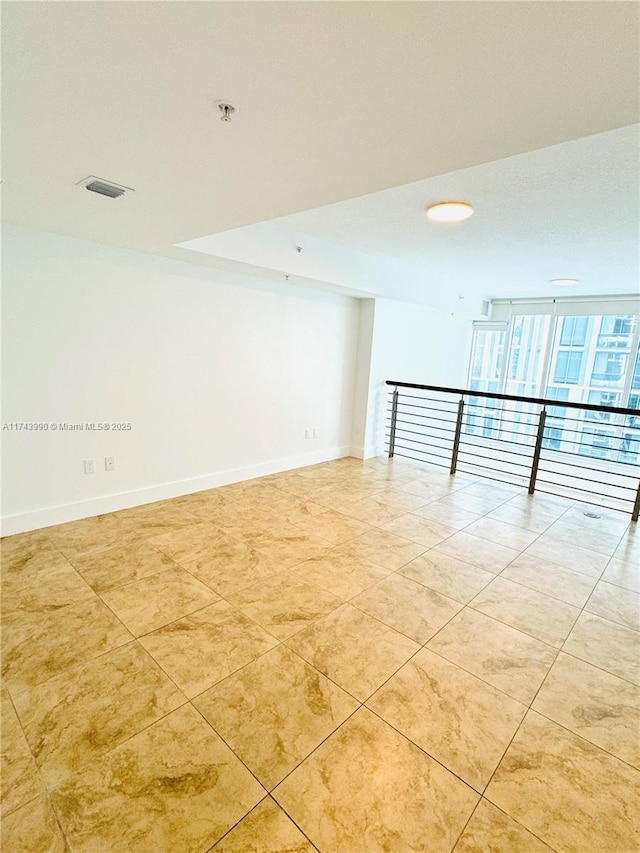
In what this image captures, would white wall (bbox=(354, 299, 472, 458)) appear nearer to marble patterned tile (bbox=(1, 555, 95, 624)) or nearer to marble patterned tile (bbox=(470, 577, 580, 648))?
marble patterned tile (bbox=(470, 577, 580, 648))

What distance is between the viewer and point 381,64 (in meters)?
0.99

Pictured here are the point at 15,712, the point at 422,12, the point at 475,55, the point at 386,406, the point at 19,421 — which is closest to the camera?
the point at 422,12

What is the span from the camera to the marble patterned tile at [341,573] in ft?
8.04

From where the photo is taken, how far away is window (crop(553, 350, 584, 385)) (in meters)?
6.31

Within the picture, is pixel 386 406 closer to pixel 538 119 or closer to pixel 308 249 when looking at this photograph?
pixel 308 249

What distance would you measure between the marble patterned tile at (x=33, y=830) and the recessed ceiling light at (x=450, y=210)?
3563mm

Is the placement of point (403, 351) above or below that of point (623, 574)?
above

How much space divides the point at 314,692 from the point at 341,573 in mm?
958

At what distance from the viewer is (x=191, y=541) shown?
9.65ft

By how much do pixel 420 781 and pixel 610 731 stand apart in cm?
83

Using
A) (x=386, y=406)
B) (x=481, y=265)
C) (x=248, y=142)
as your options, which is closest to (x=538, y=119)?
(x=248, y=142)

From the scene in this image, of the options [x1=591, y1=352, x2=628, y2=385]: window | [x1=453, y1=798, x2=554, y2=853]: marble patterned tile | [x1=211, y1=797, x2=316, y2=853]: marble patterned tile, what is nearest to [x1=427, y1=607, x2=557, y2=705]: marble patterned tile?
[x1=453, y1=798, x2=554, y2=853]: marble patterned tile

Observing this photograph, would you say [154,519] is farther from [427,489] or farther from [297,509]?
[427,489]

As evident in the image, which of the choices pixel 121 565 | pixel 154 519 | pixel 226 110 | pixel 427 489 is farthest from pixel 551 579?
pixel 226 110
